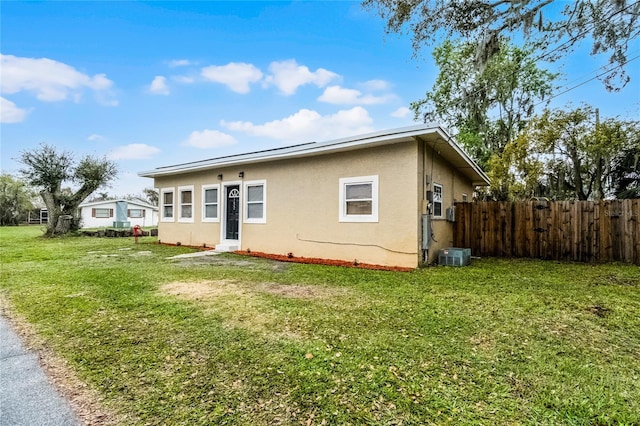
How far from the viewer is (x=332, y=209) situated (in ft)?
26.0

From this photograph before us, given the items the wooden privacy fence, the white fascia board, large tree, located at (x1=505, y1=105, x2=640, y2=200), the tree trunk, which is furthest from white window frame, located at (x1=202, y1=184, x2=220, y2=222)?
large tree, located at (x1=505, y1=105, x2=640, y2=200)

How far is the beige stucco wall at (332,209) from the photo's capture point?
22.6 feet

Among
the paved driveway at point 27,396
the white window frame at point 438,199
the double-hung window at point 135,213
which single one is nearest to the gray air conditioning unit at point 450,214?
the white window frame at point 438,199

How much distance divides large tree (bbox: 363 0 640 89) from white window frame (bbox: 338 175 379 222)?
293 centimetres

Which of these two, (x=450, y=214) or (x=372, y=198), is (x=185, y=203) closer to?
(x=372, y=198)

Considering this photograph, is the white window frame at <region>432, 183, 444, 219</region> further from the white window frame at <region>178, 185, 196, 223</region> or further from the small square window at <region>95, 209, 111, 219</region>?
the small square window at <region>95, 209, 111, 219</region>

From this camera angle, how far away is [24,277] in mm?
5793

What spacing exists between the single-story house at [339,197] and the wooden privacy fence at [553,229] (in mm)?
790

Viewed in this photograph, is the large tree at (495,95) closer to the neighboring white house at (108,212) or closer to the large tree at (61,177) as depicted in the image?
the large tree at (61,177)

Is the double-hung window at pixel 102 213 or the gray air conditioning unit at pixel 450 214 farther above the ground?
the double-hung window at pixel 102 213

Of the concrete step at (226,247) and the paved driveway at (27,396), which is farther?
the concrete step at (226,247)

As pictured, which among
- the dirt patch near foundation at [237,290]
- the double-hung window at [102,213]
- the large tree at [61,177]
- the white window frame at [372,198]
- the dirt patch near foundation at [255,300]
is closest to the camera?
the dirt patch near foundation at [255,300]

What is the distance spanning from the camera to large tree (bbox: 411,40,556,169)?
57.5 ft

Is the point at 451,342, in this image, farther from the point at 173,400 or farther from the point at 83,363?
the point at 83,363
